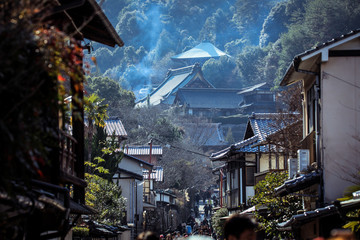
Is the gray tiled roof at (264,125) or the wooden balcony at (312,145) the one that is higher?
the gray tiled roof at (264,125)

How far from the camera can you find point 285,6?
392 feet

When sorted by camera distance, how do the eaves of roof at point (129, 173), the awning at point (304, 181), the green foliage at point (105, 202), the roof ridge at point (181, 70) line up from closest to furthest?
the awning at point (304, 181), the green foliage at point (105, 202), the eaves of roof at point (129, 173), the roof ridge at point (181, 70)

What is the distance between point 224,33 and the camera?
165 meters

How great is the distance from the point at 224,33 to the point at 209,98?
226 feet

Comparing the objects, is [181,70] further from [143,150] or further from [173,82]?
[143,150]

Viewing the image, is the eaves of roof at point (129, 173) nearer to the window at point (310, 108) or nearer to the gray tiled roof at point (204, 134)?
the window at point (310, 108)

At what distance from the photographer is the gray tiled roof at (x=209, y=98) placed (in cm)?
9692

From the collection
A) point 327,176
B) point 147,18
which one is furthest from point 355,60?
point 147,18

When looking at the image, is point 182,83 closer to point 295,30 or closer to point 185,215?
point 295,30

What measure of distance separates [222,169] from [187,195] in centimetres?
1648

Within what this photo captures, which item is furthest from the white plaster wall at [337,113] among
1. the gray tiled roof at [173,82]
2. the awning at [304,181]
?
the gray tiled roof at [173,82]

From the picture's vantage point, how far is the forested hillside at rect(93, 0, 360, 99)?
82.6 meters

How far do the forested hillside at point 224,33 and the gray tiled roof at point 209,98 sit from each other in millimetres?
7071

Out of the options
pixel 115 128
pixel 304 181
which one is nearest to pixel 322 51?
pixel 304 181
